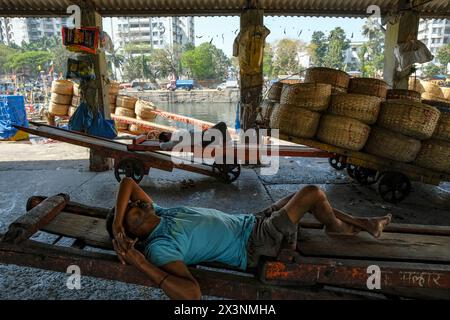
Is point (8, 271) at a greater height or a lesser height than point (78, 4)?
lesser

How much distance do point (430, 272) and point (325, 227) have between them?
2.73 feet

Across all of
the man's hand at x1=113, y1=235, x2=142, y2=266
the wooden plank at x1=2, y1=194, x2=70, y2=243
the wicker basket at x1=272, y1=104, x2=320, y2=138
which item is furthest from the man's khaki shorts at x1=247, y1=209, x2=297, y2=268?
the wicker basket at x1=272, y1=104, x2=320, y2=138

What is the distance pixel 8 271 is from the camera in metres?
3.28

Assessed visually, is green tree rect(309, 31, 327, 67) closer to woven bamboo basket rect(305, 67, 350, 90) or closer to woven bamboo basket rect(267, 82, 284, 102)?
woven bamboo basket rect(267, 82, 284, 102)

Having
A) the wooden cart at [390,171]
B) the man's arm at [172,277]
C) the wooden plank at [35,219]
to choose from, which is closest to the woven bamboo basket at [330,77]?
the wooden cart at [390,171]

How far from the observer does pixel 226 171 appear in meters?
6.31

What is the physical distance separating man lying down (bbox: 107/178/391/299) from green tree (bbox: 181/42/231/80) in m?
63.4

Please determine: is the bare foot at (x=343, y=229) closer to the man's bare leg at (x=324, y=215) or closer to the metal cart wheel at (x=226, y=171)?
the man's bare leg at (x=324, y=215)

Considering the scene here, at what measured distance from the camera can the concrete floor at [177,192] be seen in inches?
125

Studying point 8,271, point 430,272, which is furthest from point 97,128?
point 430,272

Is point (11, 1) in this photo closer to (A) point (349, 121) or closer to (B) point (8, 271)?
(B) point (8, 271)

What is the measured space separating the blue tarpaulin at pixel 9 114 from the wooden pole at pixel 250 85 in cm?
799

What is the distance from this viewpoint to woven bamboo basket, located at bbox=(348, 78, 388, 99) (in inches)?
211
